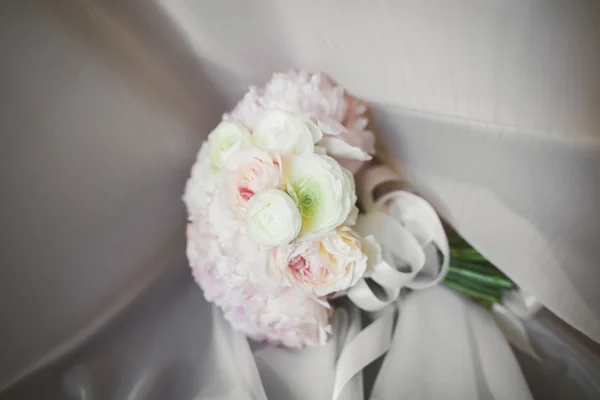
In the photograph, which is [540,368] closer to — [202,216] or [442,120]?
[442,120]

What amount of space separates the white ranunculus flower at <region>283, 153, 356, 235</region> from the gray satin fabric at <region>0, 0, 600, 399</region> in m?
0.14

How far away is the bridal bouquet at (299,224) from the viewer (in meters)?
0.48

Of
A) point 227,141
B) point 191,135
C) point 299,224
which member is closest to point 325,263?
point 299,224

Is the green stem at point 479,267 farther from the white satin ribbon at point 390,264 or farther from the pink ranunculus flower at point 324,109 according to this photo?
the pink ranunculus flower at point 324,109

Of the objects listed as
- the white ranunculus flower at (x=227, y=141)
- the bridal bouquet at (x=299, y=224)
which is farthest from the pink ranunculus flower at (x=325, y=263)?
the white ranunculus flower at (x=227, y=141)

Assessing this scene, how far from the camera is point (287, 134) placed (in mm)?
512

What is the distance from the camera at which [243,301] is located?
57cm

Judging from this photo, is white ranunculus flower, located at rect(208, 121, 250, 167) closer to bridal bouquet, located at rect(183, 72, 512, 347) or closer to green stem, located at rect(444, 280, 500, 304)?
bridal bouquet, located at rect(183, 72, 512, 347)

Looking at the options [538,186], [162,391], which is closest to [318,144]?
[538,186]

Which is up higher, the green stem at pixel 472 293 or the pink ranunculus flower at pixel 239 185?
the pink ranunculus flower at pixel 239 185

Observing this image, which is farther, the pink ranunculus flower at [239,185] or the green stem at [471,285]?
the green stem at [471,285]

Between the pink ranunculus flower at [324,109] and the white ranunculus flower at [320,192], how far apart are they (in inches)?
2.1

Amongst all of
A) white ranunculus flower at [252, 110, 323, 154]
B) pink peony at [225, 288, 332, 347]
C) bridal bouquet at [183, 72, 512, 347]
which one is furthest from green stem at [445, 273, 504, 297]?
white ranunculus flower at [252, 110, 323, 154]

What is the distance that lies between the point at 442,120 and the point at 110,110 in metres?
0.38
